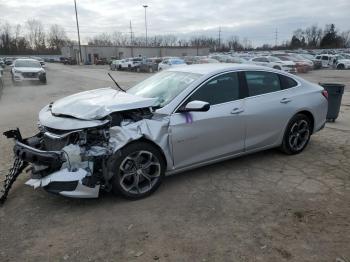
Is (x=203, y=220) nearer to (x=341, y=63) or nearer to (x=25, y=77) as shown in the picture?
(x=25, y=77)

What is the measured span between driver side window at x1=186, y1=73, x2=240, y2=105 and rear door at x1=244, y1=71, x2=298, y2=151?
0.23m

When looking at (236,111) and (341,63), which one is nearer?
(236,111)

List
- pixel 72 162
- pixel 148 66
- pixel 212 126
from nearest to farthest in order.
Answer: pixel 72 162 → pixel 212 126 → pixel 148 66

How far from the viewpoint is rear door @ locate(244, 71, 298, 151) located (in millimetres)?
5121

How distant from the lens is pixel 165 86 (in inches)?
197

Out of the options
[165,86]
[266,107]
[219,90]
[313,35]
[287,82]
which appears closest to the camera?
[219,90]

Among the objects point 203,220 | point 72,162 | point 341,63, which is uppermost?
point 72,162

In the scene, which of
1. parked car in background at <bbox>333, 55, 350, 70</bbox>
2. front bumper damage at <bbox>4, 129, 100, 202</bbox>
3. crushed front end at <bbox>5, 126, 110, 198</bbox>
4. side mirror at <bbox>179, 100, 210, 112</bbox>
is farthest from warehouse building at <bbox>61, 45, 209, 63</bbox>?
front bumper damage at <bbox>4, 129, 100, 202</bbox>

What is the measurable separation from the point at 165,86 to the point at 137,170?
1397 mm

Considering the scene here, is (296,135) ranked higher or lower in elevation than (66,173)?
lower

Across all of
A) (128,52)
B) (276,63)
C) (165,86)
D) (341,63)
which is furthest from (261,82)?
(128,52)

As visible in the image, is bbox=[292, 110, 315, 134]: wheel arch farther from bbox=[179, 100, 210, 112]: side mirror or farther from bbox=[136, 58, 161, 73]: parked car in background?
bbox=[136, 58, 161, 73]: parked car in background

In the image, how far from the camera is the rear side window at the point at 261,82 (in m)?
5.20

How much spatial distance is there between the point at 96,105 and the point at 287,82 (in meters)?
3.16
